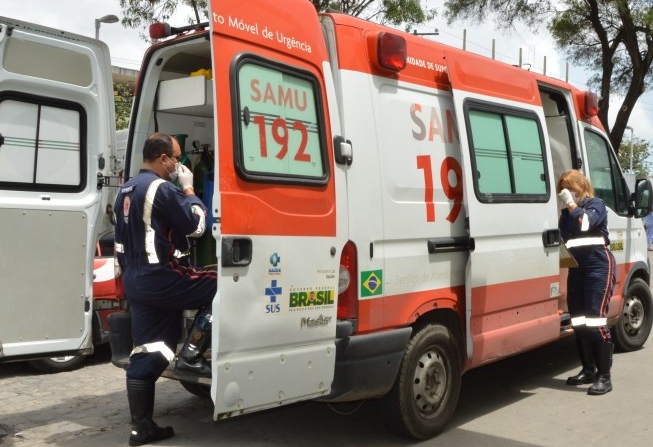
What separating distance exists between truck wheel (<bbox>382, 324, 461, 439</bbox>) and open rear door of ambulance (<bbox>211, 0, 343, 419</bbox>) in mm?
655

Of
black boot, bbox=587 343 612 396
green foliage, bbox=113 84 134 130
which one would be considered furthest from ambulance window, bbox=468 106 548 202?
green foliage, bbox=113 84 134 130

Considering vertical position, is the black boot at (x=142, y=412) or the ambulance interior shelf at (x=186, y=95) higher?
the ambulance interior shelf at (x=186, y=95)

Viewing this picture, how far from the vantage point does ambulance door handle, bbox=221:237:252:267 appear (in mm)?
3705

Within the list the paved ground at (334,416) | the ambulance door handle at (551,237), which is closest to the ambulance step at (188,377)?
the paved ground at (334,416)

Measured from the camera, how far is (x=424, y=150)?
15.8 feet

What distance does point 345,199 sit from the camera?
4.28 metres

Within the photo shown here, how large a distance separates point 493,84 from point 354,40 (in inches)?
58.4

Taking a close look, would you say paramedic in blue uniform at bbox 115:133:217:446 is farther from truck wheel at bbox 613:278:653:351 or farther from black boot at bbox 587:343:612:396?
truck wheel at bbox 613:278:653:351

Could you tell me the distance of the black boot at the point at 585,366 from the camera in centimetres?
634

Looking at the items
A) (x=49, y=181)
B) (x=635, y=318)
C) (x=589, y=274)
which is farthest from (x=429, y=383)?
(x=635, y=318)

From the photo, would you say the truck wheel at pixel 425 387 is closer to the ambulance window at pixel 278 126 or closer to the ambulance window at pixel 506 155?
the ambulance window at pixel 506 155

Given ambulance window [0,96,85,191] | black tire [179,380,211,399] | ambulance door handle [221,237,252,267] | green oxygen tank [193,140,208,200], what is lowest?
black tire [179,380,211,399]

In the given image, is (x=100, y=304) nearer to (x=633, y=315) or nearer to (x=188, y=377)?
(x=188, y=377)

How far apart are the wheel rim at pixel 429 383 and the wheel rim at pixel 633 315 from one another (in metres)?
3.37
